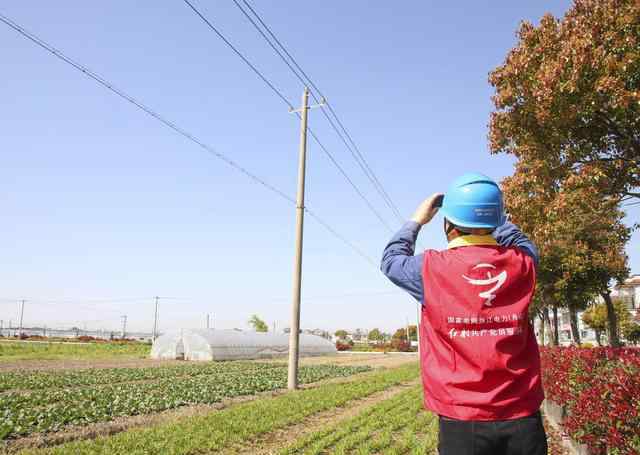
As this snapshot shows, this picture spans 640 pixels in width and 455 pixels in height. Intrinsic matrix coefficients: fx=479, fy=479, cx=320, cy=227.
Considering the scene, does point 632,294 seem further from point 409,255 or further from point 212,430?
point 409,255

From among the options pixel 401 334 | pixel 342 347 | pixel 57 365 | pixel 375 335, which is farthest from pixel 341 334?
pixel 57 365

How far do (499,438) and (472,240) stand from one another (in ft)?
2.80

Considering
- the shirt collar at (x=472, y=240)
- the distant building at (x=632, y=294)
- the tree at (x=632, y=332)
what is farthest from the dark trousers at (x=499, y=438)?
the distant building at (x=632, y=294)

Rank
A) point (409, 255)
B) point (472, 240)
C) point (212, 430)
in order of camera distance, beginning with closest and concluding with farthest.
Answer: point (472, 240), point (409, 255), point (212, 430)

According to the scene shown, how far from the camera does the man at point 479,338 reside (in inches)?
79.0

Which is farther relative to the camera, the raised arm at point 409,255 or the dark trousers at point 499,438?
the raised arm at point 409,255

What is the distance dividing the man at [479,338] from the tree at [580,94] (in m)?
6.31

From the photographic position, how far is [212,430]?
29.0ft

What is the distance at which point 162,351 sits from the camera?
124ft

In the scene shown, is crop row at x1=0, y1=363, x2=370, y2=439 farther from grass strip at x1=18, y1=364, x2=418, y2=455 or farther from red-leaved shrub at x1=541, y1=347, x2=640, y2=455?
red-leaved shrub at x1=541, y1=347, x2=640, y2=455

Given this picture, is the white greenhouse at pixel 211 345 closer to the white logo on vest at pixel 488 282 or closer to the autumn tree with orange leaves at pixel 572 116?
the autumn tree with orange leaves at pixel 572 116

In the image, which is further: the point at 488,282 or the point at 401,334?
the point at 401,334

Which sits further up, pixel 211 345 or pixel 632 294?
pixel 632 294

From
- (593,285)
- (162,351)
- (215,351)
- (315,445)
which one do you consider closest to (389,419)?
(315,445)
